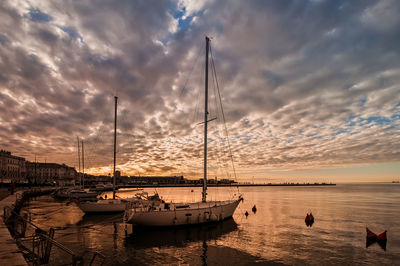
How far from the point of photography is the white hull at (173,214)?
2595 cm

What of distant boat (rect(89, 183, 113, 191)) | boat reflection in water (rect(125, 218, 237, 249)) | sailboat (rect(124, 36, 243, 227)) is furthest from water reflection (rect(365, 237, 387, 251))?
distant boat (rect(89, 183, 113, 191))

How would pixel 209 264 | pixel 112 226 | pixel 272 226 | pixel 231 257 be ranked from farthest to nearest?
pixel 272 226 → pixel 112 226 → pixel 231 257 → pixel 209 264

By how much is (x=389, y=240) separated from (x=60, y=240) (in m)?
32.4

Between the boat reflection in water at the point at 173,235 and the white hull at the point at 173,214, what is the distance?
0.73m

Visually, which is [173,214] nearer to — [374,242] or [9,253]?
[9,253]

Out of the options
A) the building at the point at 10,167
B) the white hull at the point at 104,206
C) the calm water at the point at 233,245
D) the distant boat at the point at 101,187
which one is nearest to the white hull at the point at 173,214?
the calm water at the point at 233,245

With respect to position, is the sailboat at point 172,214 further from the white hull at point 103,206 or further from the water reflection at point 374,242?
the water reflection at point 374,242

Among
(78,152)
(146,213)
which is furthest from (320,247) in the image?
(78,152)

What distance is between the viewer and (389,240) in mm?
25078

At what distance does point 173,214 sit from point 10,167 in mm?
160954

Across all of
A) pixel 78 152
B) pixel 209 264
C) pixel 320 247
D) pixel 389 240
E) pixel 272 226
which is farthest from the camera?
pixel 78 152

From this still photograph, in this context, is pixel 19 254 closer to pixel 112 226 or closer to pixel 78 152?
pixel 112 226

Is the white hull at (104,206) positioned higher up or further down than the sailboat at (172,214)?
further down

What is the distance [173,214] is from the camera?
88.5 feet
